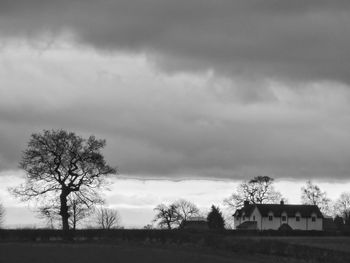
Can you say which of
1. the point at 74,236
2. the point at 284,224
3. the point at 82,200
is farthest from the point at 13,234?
the point at 284,224

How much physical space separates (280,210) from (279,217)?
67.4 inches

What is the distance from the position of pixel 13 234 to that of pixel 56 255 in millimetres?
22809

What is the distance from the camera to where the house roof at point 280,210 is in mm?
162500

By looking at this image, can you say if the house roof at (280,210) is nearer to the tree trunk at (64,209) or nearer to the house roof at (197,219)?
the house roof at (197,219)

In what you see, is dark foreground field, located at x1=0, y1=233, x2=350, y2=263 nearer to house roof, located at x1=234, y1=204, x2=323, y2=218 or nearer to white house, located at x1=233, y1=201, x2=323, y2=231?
white house, located at x1=233, y1=201, x2=323, y2=231

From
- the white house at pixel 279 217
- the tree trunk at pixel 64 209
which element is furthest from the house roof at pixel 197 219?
the tree trunk at pixel 64 209

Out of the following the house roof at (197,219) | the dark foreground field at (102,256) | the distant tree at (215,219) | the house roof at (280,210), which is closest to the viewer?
the dark foreground field at (102,256)

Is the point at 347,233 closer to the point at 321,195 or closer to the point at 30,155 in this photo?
the point at 30,155

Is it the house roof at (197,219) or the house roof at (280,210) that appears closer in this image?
the house roof at (280,210)

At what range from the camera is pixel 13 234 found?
2874 inches

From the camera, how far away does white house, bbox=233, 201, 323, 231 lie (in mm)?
161750

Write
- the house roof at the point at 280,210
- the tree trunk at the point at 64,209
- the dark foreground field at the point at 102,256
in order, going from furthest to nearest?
the house roof at the point at 280,210 → the tree trunk at the point at 64,209 → the dark foreground field at the point at 102,256

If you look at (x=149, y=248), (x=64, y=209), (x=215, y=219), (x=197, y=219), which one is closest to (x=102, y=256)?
(x=149, y=248)

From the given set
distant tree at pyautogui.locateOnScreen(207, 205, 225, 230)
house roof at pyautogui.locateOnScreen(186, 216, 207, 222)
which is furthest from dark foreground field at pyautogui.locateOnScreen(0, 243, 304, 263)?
house roof at pyautogui.locateOnScreen(186, 216, 207, 222)
